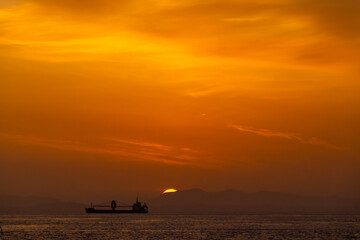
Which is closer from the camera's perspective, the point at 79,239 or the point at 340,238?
the point at 79,239

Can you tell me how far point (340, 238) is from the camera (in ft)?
509

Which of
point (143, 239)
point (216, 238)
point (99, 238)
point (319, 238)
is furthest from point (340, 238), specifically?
point (99, 238)

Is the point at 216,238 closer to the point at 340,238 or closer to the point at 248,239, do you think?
the point at 248,239

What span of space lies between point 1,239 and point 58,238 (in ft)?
48.7

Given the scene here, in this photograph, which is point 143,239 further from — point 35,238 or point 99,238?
point 35,238

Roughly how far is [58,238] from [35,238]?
6157mm

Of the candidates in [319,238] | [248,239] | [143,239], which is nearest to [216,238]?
[248,239]

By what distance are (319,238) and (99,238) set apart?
62221 mm

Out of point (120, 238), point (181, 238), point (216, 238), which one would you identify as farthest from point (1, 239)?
point (216, 238)

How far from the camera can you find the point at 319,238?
506 feet

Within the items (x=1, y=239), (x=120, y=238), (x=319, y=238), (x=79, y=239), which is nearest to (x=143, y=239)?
(x=120, y=238)

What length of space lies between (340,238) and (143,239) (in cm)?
5686

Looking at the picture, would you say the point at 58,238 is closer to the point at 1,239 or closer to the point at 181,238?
the point at 1,239

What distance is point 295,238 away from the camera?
151625 mm
